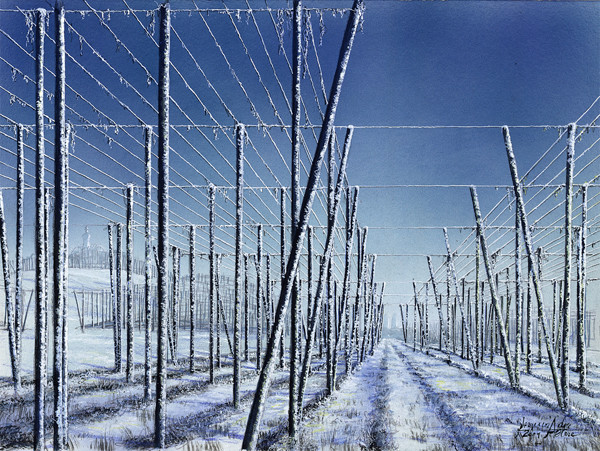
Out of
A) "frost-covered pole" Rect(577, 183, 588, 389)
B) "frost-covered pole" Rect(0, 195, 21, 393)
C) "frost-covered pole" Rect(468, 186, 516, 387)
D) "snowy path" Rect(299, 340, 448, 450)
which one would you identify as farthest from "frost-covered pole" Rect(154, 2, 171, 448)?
"frost-covered pole" Rect(577, 183, 588, 389)

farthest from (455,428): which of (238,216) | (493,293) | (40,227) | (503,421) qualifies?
(40,227)

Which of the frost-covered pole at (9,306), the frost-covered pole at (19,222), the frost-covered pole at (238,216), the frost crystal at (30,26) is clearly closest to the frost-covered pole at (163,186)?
the frost crystal at (30,26)

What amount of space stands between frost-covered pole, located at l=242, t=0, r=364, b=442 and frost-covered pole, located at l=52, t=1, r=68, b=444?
1882 millimetres

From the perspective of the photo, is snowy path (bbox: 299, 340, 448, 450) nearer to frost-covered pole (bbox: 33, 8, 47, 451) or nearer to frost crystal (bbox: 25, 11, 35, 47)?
frost-covered pole (bbox: 33, 8, 47, 451)

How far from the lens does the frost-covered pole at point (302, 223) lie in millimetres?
5844

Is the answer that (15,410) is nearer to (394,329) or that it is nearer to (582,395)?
(582,395)

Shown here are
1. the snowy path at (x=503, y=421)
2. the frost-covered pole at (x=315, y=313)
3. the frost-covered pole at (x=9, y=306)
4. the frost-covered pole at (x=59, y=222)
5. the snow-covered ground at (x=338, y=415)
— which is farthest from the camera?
the frost-covered pole at (x=9, y=306)

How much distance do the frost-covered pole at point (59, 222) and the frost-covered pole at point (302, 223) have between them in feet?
6.18

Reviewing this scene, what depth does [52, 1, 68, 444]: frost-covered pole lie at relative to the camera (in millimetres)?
5965

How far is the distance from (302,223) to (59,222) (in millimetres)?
2421

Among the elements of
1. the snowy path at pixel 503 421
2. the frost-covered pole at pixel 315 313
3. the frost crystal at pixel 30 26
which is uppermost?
the frost crystal at pixel 30 26

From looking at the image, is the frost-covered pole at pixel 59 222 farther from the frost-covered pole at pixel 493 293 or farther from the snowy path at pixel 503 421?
the frost-covered pole at pixel 493 293

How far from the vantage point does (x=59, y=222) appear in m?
5.96

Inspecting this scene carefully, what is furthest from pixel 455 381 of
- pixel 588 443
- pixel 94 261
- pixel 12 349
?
pixel 94 261
